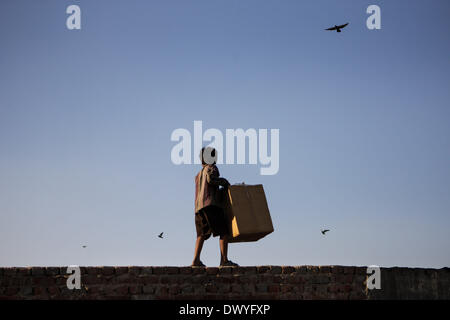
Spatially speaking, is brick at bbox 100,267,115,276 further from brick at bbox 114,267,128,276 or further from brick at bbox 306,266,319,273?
brick at bbox 306,266,319,273

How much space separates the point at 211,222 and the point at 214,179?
0.61 metres

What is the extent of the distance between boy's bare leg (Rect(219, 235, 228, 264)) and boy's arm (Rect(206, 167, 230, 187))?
2.44ft

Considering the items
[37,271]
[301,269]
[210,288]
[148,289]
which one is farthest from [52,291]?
[301,269]

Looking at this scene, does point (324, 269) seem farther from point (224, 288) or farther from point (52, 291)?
point (52, 291)

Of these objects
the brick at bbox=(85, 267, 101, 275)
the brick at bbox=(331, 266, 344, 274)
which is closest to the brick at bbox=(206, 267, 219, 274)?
the brick at bbox=(85, 267, 101, 275)

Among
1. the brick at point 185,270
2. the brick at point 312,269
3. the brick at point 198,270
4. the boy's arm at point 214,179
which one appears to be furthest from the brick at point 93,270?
the brick at point 312,269

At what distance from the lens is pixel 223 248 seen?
28.7ft

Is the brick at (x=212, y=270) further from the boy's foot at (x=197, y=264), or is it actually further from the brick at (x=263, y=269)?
the boy's foot at (x=197, y=264)

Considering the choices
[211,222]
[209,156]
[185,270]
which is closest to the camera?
[185,270]

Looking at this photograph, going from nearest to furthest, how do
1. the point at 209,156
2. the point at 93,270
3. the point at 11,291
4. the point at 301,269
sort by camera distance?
the point at 11,291
the point at 93,270
the point at 301,269
the point at 209,156

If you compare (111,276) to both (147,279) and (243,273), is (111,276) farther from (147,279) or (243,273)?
(243,273)

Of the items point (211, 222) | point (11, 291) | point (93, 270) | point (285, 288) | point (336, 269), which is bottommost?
point (285, 288)

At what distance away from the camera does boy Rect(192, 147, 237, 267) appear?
29.0 ft
